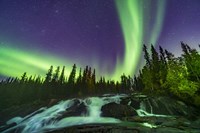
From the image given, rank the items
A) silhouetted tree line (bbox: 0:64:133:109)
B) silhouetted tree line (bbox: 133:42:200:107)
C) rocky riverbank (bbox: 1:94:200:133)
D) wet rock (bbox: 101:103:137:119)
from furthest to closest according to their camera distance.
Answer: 1. silhouetted tree line (bbox: 0:64:133:109)
2. silhouetted tree line (bbox: 133:42:200:107)
3. wet rock (bbox: 101:103:137:119)
4. rocky riverbank (bbox: 1:94:200:133)

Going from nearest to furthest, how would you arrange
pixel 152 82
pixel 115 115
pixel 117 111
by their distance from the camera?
pixel 115 115 < pixel 117 111 < pixel 152 82

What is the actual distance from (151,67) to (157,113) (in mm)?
34171

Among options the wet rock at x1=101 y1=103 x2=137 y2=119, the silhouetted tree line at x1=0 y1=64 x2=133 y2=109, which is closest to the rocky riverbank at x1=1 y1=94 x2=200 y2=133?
the wet rock at x1=101 y1=103 x2=137 y2=119

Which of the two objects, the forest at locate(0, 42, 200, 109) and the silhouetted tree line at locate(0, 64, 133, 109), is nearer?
the forest at locate(0, 42, 200, 109)

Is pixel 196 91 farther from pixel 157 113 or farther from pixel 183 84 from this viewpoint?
pixel 157 113

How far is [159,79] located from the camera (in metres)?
51.8

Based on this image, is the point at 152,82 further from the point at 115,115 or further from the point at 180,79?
the point at 115,115

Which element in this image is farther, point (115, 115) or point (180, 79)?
point (180, 79)

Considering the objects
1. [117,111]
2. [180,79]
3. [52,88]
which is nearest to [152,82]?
[180,79]

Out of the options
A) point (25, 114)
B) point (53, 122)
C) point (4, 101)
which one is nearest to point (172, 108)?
point (53, 122)

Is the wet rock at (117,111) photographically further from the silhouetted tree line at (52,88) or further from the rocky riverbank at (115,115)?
the silhouetted tree line at (52,88)

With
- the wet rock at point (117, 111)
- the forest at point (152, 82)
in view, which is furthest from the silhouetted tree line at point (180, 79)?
the wet rock at point (117, 111)

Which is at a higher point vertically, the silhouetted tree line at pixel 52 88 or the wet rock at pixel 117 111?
the silhouetted tree line at pixel 52 88

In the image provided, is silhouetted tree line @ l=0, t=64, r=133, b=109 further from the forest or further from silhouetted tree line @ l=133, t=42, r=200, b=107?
silhouetted tree line @ l=133, t=42, r=200, b=107
